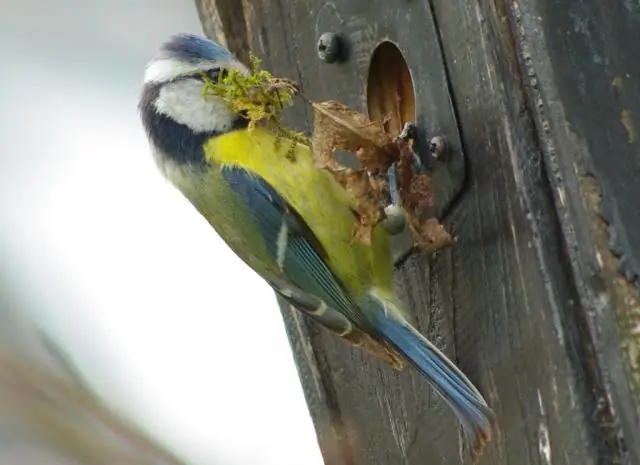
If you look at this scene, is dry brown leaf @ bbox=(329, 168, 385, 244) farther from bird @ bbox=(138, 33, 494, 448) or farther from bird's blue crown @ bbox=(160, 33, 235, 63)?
bird's blue crown @ bbox=(160, 33, 235, 63)

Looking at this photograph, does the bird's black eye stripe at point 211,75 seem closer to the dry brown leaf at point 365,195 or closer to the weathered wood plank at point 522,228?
the weathered wood plank at point 522,228

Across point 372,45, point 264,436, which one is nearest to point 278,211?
point 372,45

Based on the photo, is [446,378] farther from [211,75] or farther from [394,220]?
[211,75]

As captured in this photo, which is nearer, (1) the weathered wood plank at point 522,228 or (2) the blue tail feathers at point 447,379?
(1) the weathered wood plank at point 522,228

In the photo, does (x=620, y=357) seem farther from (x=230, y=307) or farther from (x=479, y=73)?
(x=230, y=307)

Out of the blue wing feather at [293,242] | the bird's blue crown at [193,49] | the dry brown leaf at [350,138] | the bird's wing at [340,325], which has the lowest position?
the bird's wing at [340,325]

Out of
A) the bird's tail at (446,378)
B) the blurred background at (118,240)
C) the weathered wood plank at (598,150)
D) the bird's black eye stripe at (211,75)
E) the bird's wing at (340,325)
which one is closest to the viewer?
the weathered wood plank at (598,150)

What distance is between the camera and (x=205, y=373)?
239 centimetres

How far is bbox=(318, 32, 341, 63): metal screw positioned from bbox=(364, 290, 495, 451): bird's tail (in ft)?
1.16

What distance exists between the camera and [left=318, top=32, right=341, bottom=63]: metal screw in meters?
1.37

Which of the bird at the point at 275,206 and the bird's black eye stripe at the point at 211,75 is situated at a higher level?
the bird's black eye stripe at the point at 211,75

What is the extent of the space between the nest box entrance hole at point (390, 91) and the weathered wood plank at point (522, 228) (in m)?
0.02

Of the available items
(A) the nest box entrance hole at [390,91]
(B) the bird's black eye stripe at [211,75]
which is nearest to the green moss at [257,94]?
(B) the bird's black eye stripe at [211,75]

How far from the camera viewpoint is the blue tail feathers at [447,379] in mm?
1189
